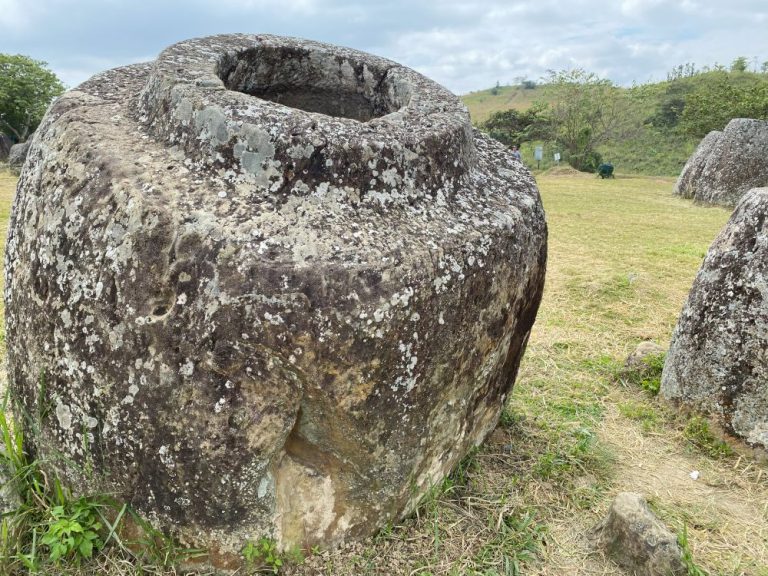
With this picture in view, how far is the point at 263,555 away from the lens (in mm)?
2605

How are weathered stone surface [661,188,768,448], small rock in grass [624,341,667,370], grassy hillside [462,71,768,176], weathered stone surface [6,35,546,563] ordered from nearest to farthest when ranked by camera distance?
1. weathered stone surface [6,35,546,563]
2. weathered stone surface [661,188,768,448]
3. small rock in grass [624,341,667,370]
4. grassy hillside [462,71,768,176]

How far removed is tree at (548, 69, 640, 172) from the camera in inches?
1331

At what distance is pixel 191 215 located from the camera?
232cm

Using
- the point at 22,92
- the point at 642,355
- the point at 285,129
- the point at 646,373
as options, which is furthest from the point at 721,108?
the point at 22,92

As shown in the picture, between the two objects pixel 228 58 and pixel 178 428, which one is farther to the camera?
pixel 228 58

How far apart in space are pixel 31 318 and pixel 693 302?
12.8 ft

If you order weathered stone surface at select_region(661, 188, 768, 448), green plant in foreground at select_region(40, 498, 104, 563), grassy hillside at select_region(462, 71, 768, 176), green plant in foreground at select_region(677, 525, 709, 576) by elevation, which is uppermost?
grassy hillside at select_region(462, 71, 768, 176)

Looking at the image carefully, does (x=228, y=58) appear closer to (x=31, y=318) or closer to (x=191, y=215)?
(x=191, y=215)

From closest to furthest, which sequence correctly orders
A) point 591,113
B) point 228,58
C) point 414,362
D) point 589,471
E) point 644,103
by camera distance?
point 414,362
point 228,58
point 589,471
point 591,113
point 644,103

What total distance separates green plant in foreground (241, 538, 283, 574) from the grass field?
7cm

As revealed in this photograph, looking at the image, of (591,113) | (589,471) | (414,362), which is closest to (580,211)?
(589,471)

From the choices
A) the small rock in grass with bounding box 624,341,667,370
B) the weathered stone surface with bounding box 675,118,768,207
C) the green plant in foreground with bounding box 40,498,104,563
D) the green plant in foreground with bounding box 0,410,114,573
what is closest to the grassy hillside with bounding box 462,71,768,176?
the weathered stone surface with bounding box 675,118,768,207

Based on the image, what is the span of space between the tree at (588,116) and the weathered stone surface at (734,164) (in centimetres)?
1614

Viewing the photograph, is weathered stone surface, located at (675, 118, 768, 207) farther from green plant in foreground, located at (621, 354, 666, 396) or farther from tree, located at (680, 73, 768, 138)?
green plant in foreground, located at (621, 354, 666, 396)
